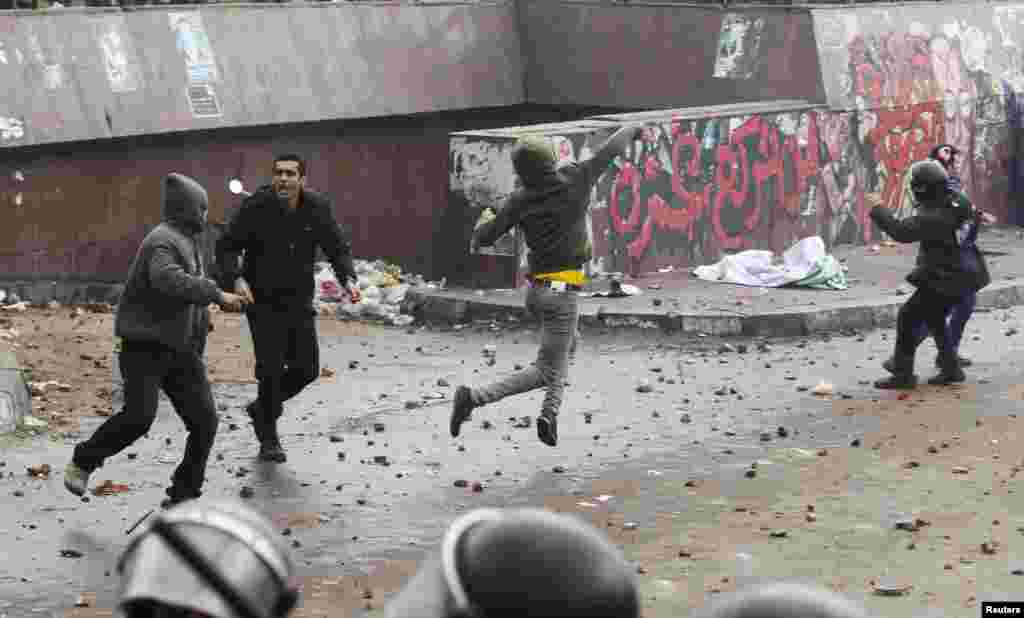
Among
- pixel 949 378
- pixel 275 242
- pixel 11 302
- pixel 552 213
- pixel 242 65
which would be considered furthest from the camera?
pixel 242 65

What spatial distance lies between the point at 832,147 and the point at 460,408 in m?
9.98

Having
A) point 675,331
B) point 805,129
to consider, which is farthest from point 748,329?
point 805,129

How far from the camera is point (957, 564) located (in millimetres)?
7828

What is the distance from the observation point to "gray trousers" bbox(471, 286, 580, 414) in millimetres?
10070

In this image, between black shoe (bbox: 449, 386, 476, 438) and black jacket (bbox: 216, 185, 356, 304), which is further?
black shoe (bbox: 449, 386, 476, 438)

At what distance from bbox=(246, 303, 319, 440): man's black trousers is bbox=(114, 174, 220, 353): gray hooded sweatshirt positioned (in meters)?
1.27

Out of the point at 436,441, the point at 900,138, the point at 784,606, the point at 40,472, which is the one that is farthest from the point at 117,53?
the point at 784,606

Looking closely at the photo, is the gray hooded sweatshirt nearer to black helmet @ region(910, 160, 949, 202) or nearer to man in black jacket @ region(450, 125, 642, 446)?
man in black jacket @ region(450, 125, 642, 446)

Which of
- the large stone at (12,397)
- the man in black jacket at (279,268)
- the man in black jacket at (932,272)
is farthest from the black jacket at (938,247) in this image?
the large stone at (12,397)

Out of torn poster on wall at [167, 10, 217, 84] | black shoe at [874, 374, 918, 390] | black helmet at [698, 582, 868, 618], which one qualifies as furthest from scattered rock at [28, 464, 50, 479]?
black helmet at [698, 582, 868, 618]

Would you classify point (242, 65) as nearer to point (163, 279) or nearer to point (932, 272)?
point (932, 272)

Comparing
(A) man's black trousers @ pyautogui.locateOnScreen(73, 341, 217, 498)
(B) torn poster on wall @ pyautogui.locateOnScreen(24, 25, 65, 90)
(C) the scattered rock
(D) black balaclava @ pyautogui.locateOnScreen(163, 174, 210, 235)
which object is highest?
(B) torn poster on wall @ pyautogui.locateOnScreen(24, 25, 65, 90)

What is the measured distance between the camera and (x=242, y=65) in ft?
57.7

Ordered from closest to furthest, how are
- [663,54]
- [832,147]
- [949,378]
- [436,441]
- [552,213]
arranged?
[552,213], [436,441], [949,378], [832,147], [663,54]
